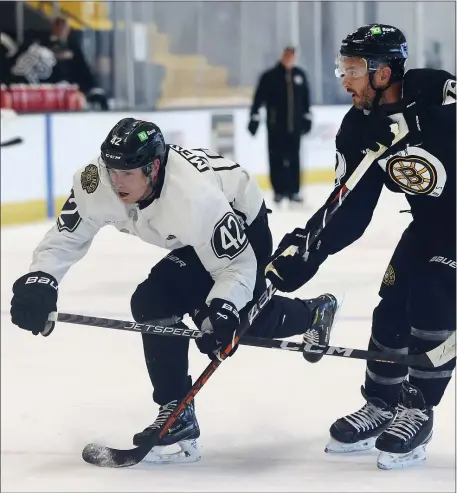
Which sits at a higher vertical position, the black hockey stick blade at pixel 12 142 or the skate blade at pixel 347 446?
the black hockey stick blade at pixel 12 142

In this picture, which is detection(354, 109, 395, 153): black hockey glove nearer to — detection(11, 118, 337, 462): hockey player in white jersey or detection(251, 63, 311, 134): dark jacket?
detection(11, 118, 337, 462): hockey player in white jersey

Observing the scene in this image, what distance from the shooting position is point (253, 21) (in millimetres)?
8250

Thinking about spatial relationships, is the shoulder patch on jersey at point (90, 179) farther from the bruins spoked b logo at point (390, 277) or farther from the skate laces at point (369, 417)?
the skate laces at point (369, 417)

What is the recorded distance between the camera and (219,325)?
2.03m

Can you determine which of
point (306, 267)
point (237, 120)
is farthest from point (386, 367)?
point (237, 120)

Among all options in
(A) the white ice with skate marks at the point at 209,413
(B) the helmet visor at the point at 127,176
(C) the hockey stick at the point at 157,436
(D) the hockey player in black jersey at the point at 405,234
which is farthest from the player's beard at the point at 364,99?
(A) the white ice with skate marks at the point at 209,413

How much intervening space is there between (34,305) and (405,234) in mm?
729

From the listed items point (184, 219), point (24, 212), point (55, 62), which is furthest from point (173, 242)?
point (55, 62)

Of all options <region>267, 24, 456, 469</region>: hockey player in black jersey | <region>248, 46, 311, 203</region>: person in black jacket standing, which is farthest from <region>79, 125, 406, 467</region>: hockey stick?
<region>248, 46, 311, 203</region>: person in black jacket standing

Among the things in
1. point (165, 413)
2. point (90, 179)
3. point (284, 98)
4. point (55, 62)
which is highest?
point (55, 62)

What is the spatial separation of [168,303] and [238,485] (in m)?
0.37

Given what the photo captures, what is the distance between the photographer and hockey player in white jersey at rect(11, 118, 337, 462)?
1.98 metres

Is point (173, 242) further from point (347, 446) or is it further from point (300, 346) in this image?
point (347, 446)

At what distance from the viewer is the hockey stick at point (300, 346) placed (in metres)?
2.09
